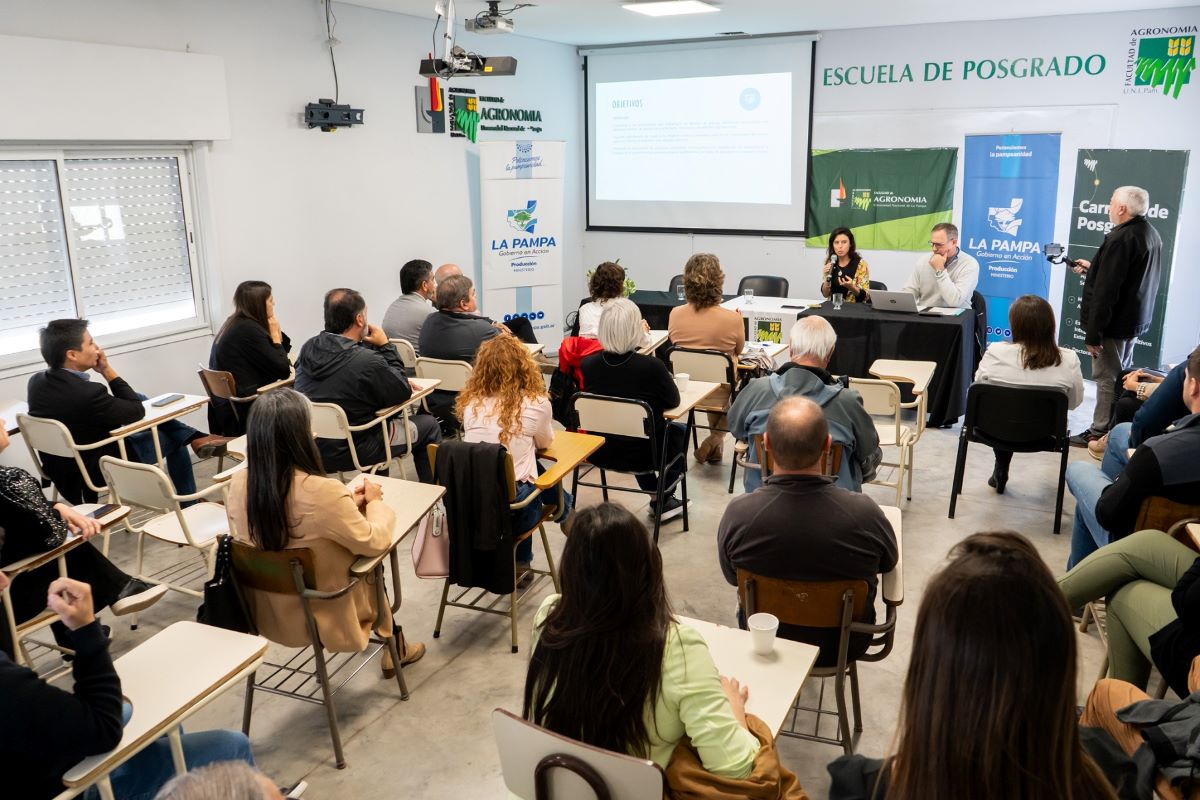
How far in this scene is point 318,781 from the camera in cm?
297

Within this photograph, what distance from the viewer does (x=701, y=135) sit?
9.41 m

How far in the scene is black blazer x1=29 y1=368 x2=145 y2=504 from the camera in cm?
415

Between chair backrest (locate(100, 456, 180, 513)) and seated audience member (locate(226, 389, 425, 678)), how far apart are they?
0.69 m

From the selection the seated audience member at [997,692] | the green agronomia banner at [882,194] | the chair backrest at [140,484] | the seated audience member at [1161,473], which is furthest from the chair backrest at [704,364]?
the green agronomia banner at [882,194]

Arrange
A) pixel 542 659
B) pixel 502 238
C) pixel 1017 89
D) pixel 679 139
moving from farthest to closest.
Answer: pixel 679 139 < pixel 502 238 < pixel 1017 89 < pixel 542 659

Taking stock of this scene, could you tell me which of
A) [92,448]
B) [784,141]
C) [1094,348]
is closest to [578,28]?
[784,141]

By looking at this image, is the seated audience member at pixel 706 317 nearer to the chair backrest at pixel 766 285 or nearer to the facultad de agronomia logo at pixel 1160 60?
the chair backrest at pixel 766 285

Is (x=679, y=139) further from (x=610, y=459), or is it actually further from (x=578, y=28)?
(x=610, y=459)

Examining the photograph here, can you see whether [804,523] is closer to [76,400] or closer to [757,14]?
[76,400]

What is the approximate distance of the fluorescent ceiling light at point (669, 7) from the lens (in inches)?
269

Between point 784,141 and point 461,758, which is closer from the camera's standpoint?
point 461,758

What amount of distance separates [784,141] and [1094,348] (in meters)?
3.93

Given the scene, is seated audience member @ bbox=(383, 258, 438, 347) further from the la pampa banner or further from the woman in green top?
the woman in green top

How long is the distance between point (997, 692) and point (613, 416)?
316cm
